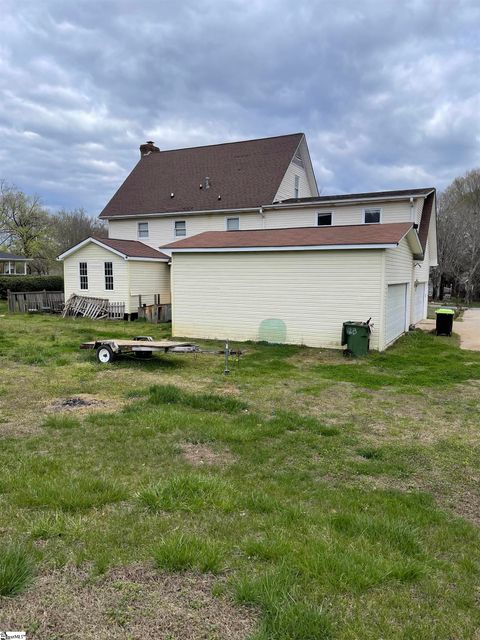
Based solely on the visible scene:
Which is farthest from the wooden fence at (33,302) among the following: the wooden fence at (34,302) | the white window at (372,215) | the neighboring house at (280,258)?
the white window at (372,215)

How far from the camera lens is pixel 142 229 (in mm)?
26672

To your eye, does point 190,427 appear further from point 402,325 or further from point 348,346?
point 402,325

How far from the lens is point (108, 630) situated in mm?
2451

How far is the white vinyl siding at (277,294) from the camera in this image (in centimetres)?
1269

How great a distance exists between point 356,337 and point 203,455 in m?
7.88

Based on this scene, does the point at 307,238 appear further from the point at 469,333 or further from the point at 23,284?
the point at 23,284

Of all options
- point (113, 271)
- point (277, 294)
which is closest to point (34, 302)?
point (113, 271)

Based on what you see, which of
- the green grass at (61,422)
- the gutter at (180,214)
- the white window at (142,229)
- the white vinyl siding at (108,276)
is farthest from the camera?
the white window at (142,229)

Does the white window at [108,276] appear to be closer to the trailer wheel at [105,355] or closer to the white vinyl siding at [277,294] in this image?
the white vinyl siding at [277,294]

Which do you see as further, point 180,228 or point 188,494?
point 180,228

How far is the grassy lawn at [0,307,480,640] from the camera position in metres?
2.60

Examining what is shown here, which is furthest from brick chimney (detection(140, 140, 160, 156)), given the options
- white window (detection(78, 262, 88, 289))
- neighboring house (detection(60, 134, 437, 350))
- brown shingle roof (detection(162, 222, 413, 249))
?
brown shingle roof (detection(162, 222, 413, 249))

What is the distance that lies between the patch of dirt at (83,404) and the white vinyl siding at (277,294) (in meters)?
7.24

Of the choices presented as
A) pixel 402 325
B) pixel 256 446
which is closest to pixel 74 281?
pixel 402 325
